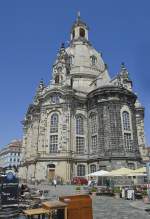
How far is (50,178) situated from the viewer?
45.8 m

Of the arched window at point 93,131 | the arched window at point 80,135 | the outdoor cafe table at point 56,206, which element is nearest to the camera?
the outdoor cafe table at point 56,206

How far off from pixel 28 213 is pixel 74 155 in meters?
37.6

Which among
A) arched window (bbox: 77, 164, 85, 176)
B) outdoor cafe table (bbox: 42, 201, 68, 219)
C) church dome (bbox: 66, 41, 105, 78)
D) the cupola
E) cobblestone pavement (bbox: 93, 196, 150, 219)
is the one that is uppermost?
the cupola

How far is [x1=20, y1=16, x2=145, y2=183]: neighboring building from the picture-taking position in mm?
45281

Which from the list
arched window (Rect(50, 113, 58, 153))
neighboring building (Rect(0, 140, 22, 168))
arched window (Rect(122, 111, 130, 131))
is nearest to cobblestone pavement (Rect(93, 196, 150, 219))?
arched window (Rect(50, 113, 58, 153))

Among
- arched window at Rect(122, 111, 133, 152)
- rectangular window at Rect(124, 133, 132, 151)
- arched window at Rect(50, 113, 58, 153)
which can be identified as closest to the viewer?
rectangular window at Rect(124, 133, 132, 151)

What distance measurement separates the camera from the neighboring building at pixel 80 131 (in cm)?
4528

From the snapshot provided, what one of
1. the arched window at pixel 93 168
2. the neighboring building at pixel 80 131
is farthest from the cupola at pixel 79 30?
the arched window at pixel 93 168

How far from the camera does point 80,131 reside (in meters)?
49.6

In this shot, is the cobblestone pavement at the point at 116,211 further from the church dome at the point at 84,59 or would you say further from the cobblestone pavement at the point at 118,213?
the church dome at the point at 84,59

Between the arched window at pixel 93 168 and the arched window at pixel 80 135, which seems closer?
the arched window at pixel 93 168

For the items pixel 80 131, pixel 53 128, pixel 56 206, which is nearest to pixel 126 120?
pixel 80 131

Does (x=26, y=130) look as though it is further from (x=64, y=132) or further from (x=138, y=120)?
(x=138, y=120)

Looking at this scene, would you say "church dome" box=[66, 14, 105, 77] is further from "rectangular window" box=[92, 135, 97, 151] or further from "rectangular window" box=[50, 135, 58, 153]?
"rectangular window" box=[50, 135, 58, 153]
